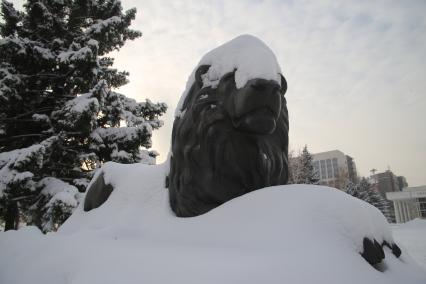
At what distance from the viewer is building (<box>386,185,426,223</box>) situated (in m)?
35.7

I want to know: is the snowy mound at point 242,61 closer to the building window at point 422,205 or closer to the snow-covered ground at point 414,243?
the snow-covered ground at point 414,243

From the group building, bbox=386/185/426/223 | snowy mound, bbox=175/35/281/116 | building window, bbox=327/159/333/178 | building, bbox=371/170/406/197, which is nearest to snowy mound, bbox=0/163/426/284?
snowy mound, bbox=175/35/281/116

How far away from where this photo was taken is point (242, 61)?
2.45m

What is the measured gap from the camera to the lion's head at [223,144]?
2.41 m

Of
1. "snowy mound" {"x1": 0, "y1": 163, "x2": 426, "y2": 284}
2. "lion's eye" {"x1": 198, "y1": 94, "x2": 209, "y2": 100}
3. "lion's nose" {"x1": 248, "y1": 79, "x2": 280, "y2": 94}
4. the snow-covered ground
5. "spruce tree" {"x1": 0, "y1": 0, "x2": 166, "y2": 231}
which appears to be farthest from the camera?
"spruce tree" {"x1": 0, "y1": 0, "x2": 166, "y2": 231}

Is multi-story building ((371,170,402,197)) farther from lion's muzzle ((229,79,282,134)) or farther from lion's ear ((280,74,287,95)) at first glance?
lion's muzzle ((229,79,282,134))

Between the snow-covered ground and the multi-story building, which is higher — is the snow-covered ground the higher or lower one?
the lower one

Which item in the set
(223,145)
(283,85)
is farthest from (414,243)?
(223,145)

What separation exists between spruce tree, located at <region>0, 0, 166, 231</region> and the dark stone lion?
688 cm

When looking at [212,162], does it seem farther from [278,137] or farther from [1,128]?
[1,128]

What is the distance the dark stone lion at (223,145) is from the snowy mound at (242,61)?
0.07 meters

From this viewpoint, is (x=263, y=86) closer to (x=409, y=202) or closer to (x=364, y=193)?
(x=364, y=193)

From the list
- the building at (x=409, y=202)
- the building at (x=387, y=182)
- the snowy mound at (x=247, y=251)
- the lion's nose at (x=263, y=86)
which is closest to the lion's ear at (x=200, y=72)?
the lion's nose at (x=263, y=86)

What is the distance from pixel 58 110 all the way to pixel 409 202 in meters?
41.1
